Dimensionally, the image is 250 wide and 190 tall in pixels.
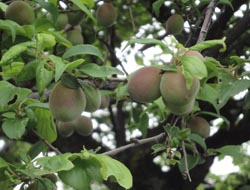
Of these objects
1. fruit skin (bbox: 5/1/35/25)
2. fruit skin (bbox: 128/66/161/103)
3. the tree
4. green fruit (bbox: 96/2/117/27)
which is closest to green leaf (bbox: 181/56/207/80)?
the tree

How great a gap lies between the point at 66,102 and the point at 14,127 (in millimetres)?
216

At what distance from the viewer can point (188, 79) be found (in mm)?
1116

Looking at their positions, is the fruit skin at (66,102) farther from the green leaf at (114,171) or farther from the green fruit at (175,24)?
the green fruit at (175,24)

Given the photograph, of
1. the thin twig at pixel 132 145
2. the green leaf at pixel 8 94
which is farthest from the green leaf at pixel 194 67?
the green leaf at pixel 8 94

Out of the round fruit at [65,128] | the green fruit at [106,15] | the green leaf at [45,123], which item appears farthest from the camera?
the green fruit at [106,15]

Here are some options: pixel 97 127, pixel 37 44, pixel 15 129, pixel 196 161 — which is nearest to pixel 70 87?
pixel 37 44

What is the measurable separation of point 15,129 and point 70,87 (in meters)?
0.23

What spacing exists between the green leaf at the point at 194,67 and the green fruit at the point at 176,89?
0.04m

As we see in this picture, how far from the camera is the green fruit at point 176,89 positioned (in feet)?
3.67

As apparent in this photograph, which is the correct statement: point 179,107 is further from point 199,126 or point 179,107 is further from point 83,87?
point 199,126

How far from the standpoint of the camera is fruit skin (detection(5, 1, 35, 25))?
5.50 feet

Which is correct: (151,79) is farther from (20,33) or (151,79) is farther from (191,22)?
(191,22)

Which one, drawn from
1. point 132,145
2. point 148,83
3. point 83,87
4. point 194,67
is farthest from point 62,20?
point 194,67

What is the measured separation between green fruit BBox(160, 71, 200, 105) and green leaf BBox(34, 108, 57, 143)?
0.48m
